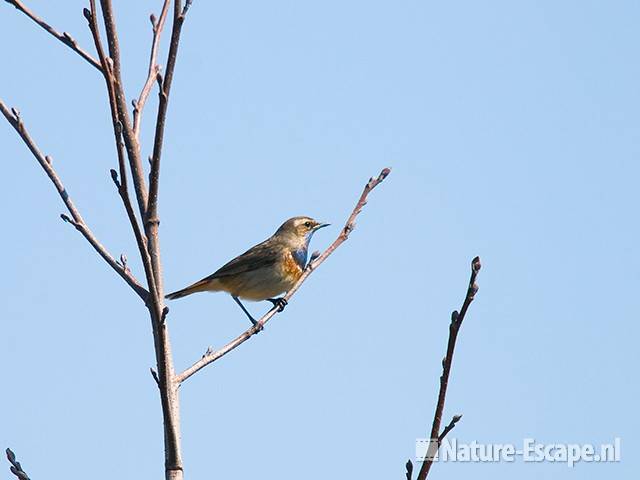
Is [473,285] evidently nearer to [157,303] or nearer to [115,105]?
[157,303]

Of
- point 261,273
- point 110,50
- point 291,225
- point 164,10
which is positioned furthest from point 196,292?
point 110,50

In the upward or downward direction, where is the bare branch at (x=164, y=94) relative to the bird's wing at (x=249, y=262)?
downward

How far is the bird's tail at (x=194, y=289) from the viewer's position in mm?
11320

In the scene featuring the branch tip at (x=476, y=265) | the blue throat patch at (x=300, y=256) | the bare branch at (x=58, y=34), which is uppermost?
the blue throat patch at (x=300, y=256)

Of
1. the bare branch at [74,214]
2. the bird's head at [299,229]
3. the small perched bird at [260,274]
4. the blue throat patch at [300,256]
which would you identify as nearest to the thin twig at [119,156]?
the bare branch at [74,214]

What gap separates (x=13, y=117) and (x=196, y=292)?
777cm

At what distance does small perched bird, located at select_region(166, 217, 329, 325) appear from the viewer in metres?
11.2

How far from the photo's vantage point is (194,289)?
11438 mm

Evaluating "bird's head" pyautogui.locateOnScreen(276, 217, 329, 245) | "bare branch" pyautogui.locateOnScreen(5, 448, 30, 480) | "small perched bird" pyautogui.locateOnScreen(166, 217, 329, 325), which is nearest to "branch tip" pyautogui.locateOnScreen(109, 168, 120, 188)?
"bare branch" pyautogui.locateOnScreen(5, 448, 30, 480)

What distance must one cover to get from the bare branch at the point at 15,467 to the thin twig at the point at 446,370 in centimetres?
Result: 144

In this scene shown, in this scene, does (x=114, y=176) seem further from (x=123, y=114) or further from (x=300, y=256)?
(x=300, y=256)

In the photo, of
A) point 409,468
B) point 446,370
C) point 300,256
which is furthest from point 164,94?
point 300,256

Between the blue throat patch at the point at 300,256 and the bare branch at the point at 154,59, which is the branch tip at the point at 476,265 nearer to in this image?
the bare branch at the point at 154,59

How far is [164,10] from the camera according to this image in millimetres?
4570
